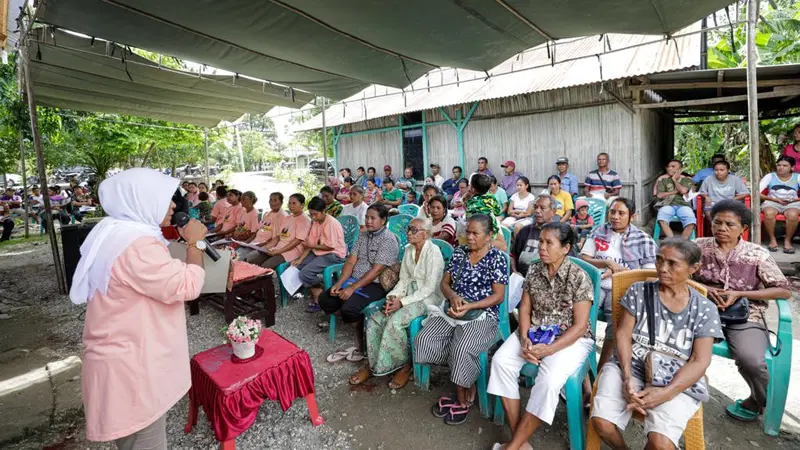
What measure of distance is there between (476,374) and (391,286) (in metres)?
1.35

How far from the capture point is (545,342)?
2588 mm

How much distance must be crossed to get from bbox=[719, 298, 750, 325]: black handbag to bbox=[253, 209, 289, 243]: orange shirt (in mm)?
5032

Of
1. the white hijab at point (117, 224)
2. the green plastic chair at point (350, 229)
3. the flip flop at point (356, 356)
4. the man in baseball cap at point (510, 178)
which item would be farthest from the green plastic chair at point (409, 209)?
the white hijab at point (117, 224)

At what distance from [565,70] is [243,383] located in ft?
25.9

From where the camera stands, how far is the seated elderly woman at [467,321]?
2.86 metres

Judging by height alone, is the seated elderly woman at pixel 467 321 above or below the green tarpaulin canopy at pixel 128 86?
below

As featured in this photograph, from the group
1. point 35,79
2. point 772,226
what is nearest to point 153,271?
point 35,79

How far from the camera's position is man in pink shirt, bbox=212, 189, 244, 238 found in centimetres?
741

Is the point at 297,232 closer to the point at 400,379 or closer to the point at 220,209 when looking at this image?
the point at 400,379

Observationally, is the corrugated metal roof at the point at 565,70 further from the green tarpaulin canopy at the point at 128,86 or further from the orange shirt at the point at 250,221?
the orange shirt at the point at 250,221

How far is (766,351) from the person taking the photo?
2.53 m

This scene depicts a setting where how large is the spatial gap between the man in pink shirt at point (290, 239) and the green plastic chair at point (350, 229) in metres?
0.50

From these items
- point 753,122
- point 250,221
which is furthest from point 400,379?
point 250,221

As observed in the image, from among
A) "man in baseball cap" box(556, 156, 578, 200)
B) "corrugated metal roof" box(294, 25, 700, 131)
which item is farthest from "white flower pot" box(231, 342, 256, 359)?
"man in baseball cap" box(556, 156, 578, 200)
